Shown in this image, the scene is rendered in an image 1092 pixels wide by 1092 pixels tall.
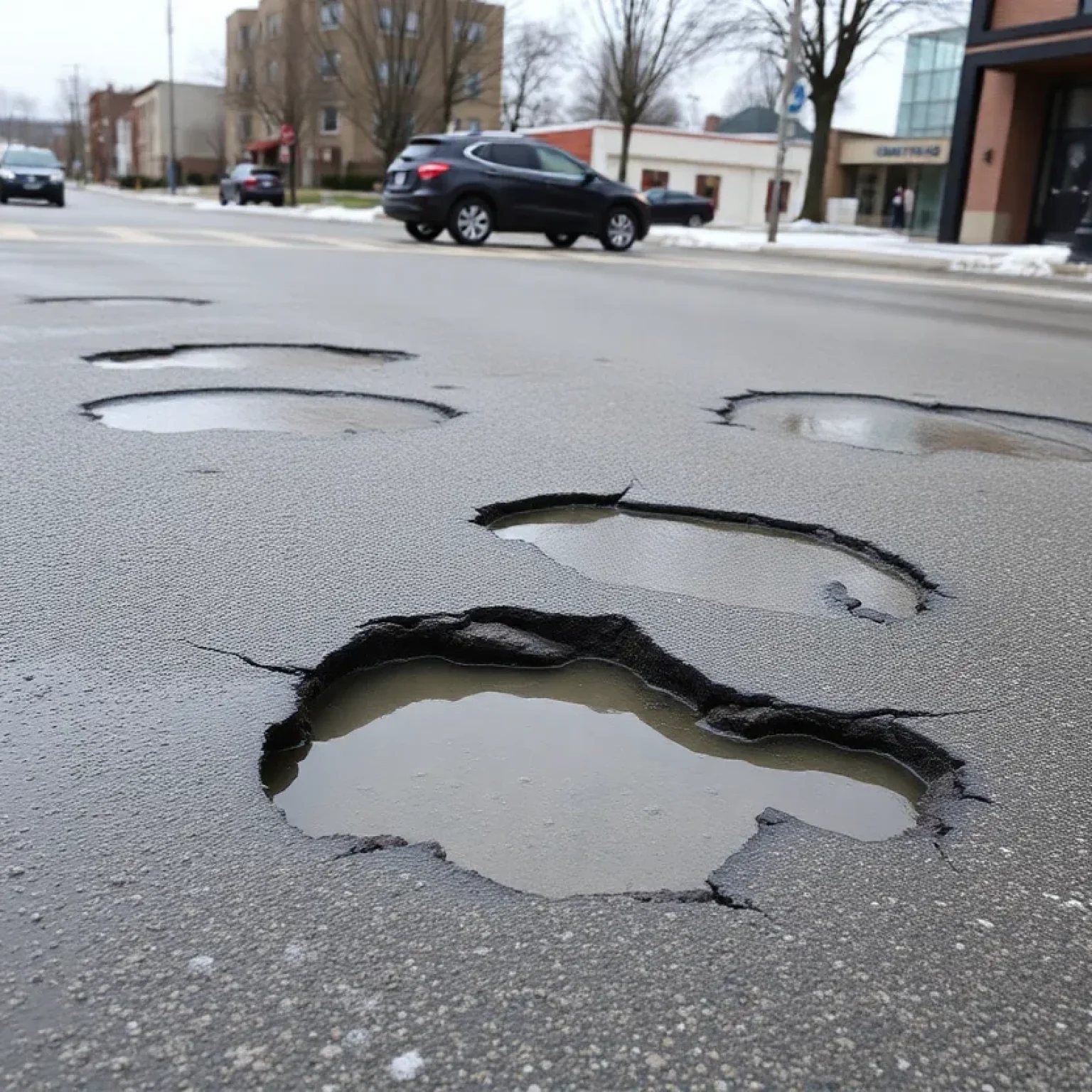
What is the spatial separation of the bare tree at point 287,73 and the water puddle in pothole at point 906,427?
4939cm

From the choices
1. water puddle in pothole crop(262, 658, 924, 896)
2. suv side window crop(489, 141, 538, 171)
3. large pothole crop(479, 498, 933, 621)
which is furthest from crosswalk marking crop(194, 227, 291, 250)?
water puddle in pothole crop(262, 658, 924, 896)

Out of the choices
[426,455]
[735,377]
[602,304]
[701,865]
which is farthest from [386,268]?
[701,865]

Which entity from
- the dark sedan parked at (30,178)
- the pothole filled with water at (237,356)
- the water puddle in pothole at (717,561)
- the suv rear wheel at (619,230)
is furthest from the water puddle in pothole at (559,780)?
the dark sedan parked at (30,178)

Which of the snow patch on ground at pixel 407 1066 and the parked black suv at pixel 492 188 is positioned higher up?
the parked black suv at pixel 492 188

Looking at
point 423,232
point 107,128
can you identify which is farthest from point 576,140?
point 107,128

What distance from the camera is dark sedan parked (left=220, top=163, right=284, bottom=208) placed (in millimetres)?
44781

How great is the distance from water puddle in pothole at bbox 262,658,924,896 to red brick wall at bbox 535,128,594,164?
47422mm

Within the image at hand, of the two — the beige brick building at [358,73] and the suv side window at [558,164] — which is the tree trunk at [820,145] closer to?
the beige brick building at [358,73]

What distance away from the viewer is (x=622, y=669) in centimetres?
275

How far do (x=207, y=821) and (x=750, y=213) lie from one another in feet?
192

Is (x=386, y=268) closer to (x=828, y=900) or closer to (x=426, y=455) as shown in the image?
(x=426, y=455)

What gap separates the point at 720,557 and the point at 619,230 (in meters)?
17.5

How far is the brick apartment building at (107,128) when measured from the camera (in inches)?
4651

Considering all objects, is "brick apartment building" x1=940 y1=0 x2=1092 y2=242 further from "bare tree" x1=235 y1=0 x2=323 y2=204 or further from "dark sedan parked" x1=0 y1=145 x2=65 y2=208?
"bare tree" x1=235 y1=0 x2=323 y2=204
